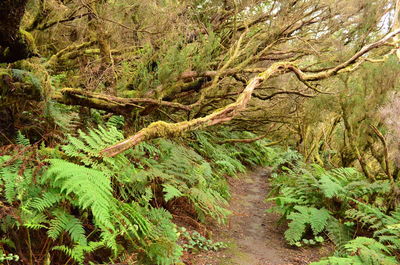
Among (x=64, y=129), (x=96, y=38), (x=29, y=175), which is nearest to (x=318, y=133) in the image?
(x=96, y=38)

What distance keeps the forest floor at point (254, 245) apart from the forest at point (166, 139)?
0.03m

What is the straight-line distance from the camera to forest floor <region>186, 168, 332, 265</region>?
4172 millimetres

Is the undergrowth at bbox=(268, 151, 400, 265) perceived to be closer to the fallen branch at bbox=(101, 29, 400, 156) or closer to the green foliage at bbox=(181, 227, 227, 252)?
the green foliage at bbox=(181, 227, 227, 252)

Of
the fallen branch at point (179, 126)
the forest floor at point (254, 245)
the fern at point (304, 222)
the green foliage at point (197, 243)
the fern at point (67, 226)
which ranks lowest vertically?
the forest floor at point (254, 245)

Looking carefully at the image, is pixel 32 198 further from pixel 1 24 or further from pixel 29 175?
pixel 1 24

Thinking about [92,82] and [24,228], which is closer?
[24,228]

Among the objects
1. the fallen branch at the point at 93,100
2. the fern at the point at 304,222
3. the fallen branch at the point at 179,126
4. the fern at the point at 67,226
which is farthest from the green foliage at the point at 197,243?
the fallen branch at the point at 93,100

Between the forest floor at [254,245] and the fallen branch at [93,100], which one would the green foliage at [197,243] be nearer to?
the forest floor at [254,245]

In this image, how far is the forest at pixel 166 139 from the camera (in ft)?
8.53

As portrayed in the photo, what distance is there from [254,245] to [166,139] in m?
2.62

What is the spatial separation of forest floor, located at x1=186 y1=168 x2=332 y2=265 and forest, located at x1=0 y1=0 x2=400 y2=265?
0.03m

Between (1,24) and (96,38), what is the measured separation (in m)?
3.44

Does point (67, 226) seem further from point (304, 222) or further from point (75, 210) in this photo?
point (304, 222)

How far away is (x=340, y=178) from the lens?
23.4 feet
